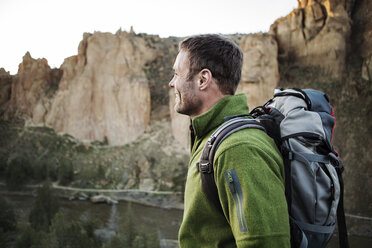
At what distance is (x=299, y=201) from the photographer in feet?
4.05

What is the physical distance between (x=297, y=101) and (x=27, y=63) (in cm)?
3249

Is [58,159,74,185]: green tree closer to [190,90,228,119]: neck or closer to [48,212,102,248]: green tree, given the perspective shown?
[48,212,102,248]: green tree

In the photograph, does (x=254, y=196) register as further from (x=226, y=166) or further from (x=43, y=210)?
(x=43, y=210)

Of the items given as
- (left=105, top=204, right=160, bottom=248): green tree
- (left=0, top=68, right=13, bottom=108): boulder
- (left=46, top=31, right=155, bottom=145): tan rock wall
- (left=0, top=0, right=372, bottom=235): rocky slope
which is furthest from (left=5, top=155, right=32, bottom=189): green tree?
(left=105, top=204, right=160, bottom=248): green tree

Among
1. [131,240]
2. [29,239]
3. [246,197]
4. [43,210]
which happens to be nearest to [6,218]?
[43,210]

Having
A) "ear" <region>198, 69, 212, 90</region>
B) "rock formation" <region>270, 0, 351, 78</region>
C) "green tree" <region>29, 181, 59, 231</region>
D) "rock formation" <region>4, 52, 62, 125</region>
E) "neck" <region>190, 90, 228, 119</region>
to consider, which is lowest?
"green tree" <region>29, 181, 59, 231</region>

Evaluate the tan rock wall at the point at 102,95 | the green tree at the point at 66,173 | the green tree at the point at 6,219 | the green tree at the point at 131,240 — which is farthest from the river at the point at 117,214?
the tan rock wall at the point at 102,95

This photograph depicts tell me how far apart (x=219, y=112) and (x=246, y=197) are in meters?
0.55

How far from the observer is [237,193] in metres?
1.11

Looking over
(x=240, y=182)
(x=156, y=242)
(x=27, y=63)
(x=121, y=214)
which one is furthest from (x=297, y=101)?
(x=27, y=63)

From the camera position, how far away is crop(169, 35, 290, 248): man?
1.07 m

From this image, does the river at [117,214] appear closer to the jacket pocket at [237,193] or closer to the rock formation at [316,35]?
the rock formation at [316,35]

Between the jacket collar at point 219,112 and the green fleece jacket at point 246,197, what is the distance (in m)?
0.25

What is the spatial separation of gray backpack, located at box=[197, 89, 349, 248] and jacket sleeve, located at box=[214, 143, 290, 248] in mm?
112
